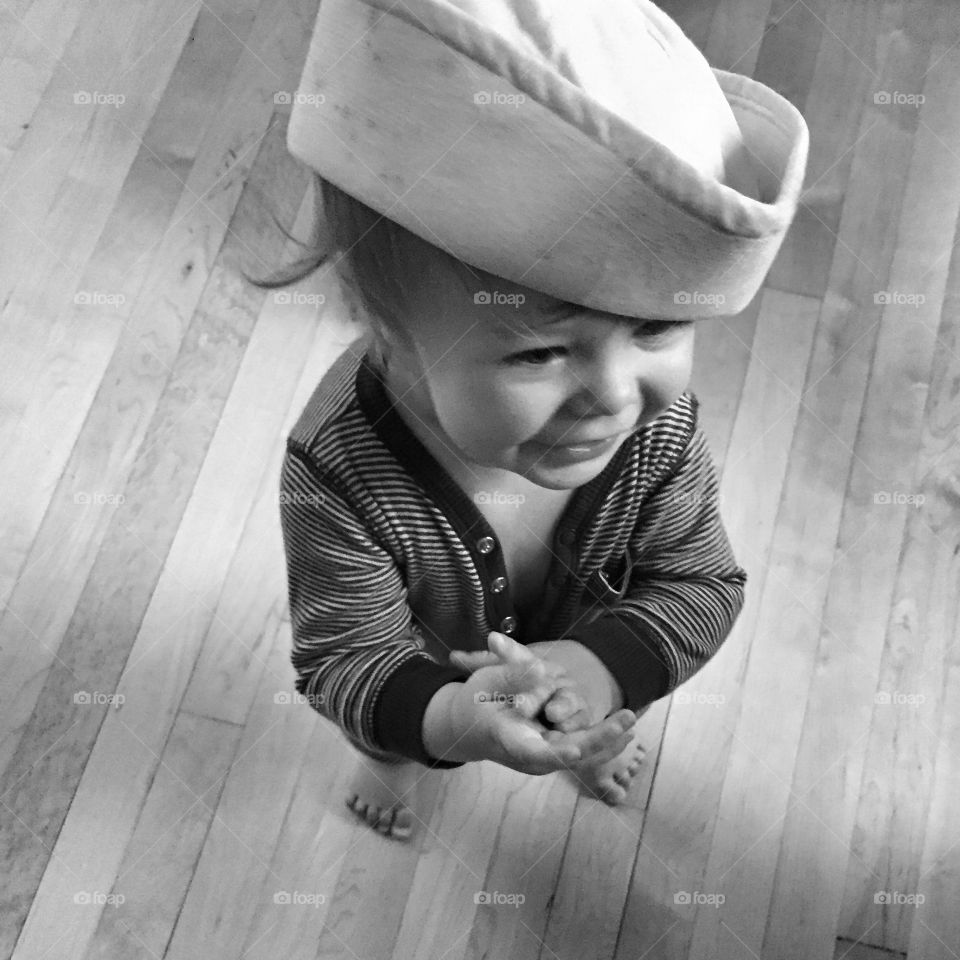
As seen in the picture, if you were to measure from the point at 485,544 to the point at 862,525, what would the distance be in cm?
65

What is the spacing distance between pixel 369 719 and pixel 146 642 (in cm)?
49

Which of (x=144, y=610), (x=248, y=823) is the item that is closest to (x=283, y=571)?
(x=144, y=610)

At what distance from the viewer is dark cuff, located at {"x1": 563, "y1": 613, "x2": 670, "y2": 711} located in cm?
84

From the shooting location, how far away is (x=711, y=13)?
157 cm

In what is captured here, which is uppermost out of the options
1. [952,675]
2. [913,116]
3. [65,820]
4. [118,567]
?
[913,116]

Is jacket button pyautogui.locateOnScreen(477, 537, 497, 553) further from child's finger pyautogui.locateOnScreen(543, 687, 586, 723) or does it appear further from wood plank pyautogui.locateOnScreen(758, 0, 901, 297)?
wood plank pyautogui.locateOnScreen(758, 0, 901, 297)

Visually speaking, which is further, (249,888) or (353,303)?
(249,888)

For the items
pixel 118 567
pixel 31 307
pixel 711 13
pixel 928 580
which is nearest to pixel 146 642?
pixel 118 567

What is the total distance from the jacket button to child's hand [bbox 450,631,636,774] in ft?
0.23

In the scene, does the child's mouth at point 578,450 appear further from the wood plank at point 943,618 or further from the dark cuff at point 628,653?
the wood plank at point 943,618

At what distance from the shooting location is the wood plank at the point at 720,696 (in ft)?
3.72

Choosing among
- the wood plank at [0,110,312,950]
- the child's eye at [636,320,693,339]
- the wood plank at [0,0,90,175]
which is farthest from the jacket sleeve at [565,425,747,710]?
the wood plank at [0,0,90,175]

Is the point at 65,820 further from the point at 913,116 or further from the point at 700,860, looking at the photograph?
the point at 913,116

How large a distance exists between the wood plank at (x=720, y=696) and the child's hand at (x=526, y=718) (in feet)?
1.45
